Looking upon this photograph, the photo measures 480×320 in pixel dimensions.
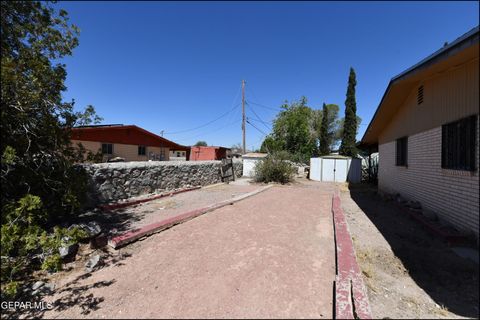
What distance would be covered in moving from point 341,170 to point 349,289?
15456 millimetres

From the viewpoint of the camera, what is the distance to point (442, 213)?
283 cm

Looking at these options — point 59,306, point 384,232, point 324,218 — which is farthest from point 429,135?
point 59,306

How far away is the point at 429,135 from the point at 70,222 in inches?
277

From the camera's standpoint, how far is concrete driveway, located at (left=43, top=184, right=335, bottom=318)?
2.62 m

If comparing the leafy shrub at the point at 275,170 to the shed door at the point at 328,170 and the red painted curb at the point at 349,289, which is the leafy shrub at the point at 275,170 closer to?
the shed door at the point at 328,170

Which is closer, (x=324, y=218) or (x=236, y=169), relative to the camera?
(x=324, y=218)

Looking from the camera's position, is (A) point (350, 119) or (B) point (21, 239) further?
(A) point (350, 119)

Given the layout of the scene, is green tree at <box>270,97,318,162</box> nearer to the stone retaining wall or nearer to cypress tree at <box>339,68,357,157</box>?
cypress tree at <box>339,68,357,157</box>

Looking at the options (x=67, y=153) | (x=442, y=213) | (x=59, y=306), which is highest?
(x=67, y=153)

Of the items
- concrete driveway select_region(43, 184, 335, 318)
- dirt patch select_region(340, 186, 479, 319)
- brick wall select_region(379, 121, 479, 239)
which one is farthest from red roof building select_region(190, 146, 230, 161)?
dirt patch select_region(340, 186, 479, 319)

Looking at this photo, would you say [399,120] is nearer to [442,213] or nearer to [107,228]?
[442,213]

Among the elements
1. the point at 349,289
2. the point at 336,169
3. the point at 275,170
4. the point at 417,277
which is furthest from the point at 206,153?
the point at 417,277

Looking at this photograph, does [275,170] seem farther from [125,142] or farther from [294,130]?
[294,130]

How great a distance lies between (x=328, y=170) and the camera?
17.2m
